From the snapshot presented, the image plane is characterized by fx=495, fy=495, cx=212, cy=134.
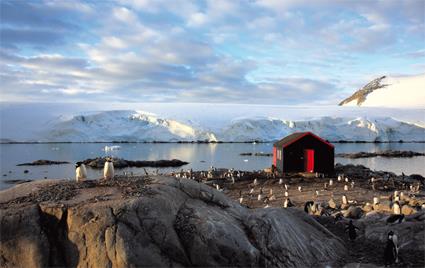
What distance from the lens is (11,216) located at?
A: 8.12 meters

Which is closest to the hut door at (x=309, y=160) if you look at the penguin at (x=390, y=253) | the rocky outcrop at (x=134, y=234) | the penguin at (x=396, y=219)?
the penguin at (x=396, y=219)

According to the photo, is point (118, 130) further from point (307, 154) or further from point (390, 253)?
point (390, 253)

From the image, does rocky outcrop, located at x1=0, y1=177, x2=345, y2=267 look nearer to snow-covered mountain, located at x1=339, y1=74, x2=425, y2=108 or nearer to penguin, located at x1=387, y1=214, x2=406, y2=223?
penguin, located at x1=387, y1=214, x2=406, y2=223

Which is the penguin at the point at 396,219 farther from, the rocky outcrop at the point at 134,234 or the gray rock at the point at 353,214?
the rocky outcrop at the point at 134,234

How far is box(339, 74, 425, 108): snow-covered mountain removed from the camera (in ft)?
441

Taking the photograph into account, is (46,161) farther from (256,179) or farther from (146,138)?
(146,138)

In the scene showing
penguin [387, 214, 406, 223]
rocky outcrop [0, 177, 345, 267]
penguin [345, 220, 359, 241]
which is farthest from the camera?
penguin [387, 214, 406, 223]

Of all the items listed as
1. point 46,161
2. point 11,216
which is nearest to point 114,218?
point 11,216

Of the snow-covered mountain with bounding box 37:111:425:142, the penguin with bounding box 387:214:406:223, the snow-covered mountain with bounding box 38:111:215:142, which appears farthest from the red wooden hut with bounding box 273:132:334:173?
the snow-covered mountain with bounding box 38:111:215:142

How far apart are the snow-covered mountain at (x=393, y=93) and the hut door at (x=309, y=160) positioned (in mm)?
109741

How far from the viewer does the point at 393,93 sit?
143250 mm

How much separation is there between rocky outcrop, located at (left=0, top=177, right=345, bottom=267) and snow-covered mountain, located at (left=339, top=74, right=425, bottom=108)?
427ft

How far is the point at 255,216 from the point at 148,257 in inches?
93.1

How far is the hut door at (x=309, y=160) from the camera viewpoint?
1126 inches
